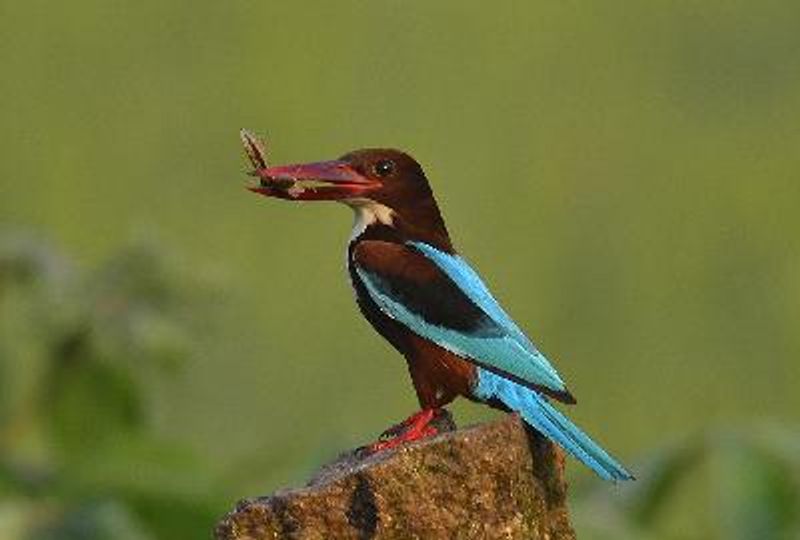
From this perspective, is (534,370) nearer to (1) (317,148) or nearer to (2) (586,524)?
(2) (586,524)

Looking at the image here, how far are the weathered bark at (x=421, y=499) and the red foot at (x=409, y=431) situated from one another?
5 centimetres

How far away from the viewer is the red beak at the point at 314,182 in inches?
54.6

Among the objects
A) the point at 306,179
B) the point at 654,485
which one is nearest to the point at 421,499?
the point at 306,179

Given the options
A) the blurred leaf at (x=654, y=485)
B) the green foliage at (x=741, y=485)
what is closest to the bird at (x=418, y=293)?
the green foliage at (x=741, y=485)

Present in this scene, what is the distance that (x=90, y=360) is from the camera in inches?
115

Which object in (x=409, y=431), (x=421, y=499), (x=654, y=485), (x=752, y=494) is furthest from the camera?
(x=654, y=485)

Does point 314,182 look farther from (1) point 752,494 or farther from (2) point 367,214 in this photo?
(1) point 752,494

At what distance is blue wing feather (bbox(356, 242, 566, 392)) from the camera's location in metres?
1.37

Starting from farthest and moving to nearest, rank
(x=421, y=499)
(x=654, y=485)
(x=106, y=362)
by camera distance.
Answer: (x=106, y=362), (x=654, y=485), (x=421, y=499)

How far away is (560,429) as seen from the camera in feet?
4.34

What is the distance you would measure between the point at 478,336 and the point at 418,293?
0.04m

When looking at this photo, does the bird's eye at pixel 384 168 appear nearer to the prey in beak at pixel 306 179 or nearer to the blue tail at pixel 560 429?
the prey in beak at pixel 306 179

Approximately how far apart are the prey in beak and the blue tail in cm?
14

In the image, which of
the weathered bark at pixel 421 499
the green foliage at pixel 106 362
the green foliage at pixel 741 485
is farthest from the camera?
the green foliage at pixel 106 362
